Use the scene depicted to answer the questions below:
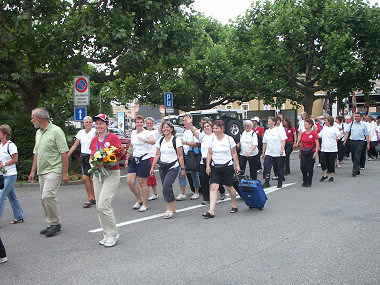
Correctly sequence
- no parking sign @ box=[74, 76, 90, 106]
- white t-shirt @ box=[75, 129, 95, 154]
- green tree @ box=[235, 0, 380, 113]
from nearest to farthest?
white t-shirt @ box=[75, 129, 95, 154], no parking sign @ box=[74, 76, 90, 106], green tree @ box=[235, 0, 380, 113]

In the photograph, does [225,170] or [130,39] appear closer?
[225,170]

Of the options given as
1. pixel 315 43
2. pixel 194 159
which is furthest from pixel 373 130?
pixel 315 43

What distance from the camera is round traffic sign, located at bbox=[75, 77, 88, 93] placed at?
12.5 meters

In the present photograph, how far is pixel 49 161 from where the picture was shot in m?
6.09

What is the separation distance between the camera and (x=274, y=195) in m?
9.18

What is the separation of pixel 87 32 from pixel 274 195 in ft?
21.1

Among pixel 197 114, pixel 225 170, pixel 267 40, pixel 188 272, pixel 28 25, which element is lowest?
pixel 188 272

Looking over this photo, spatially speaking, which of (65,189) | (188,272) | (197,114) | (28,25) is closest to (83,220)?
(188,272)

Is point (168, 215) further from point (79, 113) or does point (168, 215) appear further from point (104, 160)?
point (79, 113)

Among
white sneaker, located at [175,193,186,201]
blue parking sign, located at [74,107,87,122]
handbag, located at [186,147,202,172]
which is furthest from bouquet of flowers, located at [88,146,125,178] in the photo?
blue parking sign, located at [74,107,87,122]

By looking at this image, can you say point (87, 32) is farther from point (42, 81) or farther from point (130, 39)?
point (42, 81)

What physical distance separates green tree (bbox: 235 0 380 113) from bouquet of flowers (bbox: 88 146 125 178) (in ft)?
69.0

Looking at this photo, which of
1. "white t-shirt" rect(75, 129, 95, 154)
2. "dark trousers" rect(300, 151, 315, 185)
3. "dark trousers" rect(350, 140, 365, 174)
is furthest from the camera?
"dark trousers" rect(350, 140, 365, 174)

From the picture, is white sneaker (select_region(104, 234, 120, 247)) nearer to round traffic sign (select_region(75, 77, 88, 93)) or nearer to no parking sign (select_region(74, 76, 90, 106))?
no parking sign (select_region(74, 76, 90, 106))
